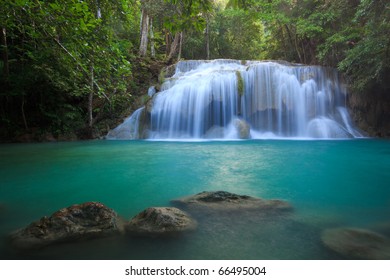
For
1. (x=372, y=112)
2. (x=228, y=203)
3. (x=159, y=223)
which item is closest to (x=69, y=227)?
(x=159, y=223)

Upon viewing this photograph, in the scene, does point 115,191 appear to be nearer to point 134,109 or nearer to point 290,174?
point 290,174

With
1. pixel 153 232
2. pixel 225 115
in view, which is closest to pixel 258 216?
pixel 153 232

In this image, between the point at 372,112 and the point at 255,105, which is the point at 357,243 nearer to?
the point at 255,105

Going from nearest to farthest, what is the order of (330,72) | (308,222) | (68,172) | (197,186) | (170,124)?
(308,222) < (197,186) < (68,172) < (170,124) < (330,72)

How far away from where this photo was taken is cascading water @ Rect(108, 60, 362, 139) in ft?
47.1

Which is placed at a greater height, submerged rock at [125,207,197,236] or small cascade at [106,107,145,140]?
small cascade at [106,107,145,140]

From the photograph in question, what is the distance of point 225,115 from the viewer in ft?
48.1

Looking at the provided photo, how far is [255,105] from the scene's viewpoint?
14953mm

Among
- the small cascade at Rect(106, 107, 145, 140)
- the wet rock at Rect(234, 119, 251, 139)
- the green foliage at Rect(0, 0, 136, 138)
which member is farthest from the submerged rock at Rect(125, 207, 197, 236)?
the small cascade at Rect(106, 107, 145, 140)

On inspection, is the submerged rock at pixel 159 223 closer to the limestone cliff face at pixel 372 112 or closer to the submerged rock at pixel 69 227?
the submerged rock at pixel 69 227

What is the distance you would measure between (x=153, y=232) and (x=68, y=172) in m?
4.20

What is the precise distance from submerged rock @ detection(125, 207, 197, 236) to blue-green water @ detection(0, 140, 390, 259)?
0.11 metres

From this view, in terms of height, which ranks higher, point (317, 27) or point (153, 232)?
point (317, 27)

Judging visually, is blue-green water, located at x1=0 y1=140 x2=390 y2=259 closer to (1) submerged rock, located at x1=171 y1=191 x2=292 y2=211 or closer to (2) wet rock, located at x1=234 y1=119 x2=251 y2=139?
(1) submerged rock, located at x1=171 y1=191 x2=292 y2=211
